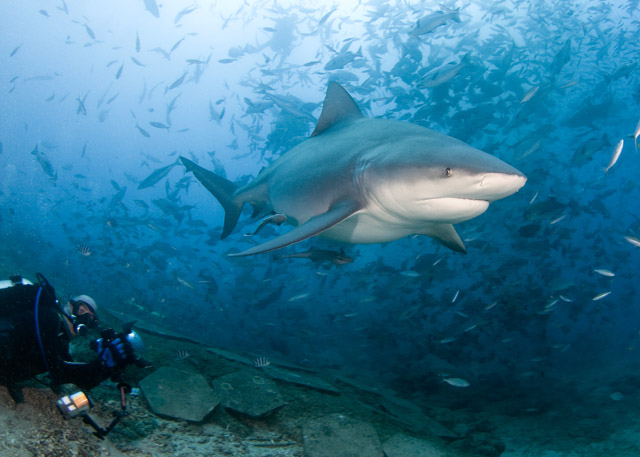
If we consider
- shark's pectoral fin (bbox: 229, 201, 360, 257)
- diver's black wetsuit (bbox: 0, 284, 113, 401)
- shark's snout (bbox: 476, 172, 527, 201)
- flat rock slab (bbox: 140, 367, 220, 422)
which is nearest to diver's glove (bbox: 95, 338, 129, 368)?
diver's black wetsuit (bbox: 0, 284, 113, 401)

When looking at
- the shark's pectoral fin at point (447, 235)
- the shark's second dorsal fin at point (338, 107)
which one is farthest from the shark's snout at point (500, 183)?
the shark's second dorsal fin at point (338, 107)

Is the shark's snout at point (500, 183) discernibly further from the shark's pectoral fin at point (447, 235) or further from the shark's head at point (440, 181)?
the shark's pectoral fin at point (447, 235)

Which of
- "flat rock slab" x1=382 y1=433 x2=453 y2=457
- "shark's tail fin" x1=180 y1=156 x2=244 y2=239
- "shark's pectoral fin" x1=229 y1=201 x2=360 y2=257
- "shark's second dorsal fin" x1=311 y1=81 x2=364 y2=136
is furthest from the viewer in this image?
"shark's tail fin" x1=180 y1=156 x2=244 y2=239

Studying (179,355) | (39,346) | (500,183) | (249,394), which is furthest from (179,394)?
(500,183)

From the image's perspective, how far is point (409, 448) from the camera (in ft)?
12.9

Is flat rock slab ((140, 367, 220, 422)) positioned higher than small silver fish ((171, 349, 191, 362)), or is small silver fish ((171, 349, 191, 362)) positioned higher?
flat rock slab ((140, 367, 220, 422))

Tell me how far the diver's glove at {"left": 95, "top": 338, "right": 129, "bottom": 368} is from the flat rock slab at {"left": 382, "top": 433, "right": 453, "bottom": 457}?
3023 millimetres

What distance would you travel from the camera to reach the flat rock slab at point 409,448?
3.80 metres

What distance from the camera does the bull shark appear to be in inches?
99.4

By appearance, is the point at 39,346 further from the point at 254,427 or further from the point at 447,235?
the point at 447,235

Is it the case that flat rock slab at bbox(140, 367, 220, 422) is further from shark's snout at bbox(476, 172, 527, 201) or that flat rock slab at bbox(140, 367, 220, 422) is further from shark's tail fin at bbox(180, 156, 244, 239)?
shark's snout at bbox(476, 172, 527, 201)

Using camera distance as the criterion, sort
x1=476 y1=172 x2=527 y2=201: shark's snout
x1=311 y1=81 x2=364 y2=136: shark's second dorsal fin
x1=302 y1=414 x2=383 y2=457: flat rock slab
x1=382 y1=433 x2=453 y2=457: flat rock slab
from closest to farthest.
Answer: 1. x1=476 y1=172 x2=527 y2=201: shark's snout
2. x1=302 y1=414 x2=383 y2=457: flat rock slab
3. x1=382 y1=433 x2=453 y2=457: flat rock slab
4. x1=311 y1=81 x2=364 y2=136: shark's second dorsal fin

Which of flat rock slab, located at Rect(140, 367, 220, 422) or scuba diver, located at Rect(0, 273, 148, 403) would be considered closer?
scuba diver, located at Rect(0, 273, 148, 403)

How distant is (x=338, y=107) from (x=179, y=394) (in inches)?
172
